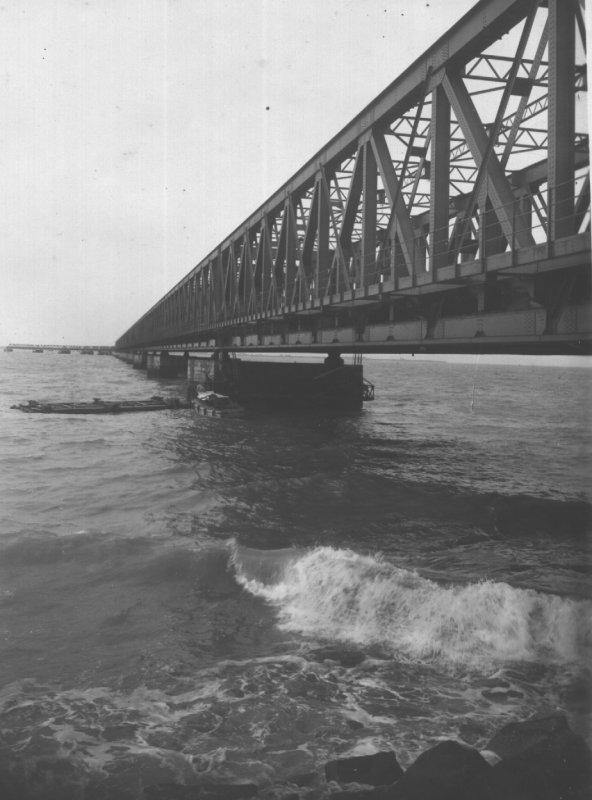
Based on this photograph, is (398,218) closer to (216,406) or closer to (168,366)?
(216,406)

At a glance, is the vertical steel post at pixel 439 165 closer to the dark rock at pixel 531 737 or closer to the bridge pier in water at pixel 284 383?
the dark rock at pixel 531 737

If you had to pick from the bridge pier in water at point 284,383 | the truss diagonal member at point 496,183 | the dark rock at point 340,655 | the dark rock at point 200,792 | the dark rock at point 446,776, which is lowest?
the dark rock at point 340,655

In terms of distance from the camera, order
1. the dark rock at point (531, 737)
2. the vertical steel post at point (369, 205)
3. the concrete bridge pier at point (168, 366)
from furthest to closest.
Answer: the concrete bridge pier at point (168, 366)
the vertical steel post at point (369, 205)
the dark rock at point (531, 737)

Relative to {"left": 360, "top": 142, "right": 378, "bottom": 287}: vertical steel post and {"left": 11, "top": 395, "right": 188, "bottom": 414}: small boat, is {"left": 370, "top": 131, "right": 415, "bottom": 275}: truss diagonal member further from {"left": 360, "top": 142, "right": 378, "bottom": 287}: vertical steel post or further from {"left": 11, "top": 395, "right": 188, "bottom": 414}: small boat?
{"left": 11, "top": 395, "right": 188, "bottom": 414}: small boat

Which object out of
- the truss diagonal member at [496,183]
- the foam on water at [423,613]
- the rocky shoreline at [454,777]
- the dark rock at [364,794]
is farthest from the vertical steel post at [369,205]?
the dark rock at [364,794]

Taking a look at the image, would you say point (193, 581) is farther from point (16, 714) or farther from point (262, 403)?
point (262, 403)

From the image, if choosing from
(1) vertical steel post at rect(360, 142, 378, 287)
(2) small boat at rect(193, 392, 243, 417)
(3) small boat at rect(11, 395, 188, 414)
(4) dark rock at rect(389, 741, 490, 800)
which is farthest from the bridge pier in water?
(4) dark rock at rect(389, 741, 490, 800)
